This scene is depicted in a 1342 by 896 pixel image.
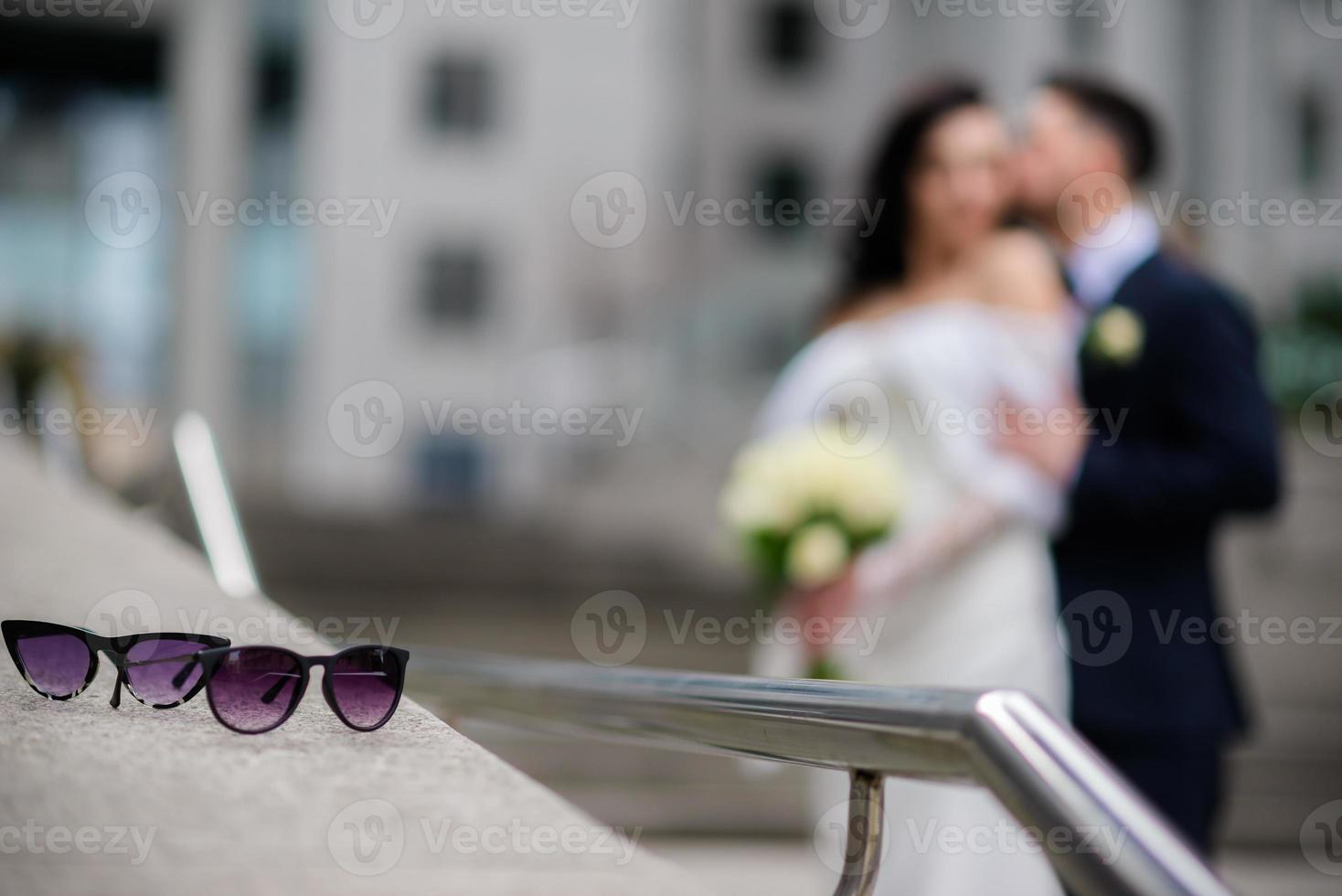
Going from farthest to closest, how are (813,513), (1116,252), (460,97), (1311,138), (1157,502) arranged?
1. (460,97)
2. (1311,138)
3. (813,513)
4. (1116,252)
5. (1157,502)

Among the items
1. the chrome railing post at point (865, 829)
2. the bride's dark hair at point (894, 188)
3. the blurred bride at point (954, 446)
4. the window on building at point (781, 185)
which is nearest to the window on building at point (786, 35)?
the window on building at point (781, 185)

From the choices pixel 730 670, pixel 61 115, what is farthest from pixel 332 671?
pixel 61 115

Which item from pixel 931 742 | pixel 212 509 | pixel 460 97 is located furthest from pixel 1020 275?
pixel 460 97

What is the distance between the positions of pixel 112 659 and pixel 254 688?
0.49ft

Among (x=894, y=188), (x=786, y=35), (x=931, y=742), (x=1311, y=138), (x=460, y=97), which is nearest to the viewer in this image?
(x=931, y=742)

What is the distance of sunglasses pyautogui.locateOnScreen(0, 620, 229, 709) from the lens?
3.33 ft

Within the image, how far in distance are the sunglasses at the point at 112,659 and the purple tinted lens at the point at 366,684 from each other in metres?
0.09

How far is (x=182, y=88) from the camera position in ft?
36.1

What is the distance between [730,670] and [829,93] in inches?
830

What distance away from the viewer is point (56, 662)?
3.50 ft

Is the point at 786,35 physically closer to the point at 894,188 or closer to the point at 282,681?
the point at 894,188

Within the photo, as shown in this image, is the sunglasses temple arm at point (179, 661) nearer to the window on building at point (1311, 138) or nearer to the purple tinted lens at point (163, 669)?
the purple tinted lens at point (163, 669)

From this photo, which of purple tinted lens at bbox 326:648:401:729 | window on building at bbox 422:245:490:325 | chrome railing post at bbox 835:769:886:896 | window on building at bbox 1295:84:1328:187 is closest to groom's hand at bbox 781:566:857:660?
chrome railing post at bbox 835:769:886:896

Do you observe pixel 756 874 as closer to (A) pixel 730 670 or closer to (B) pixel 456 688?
(A) pixel 730 670
